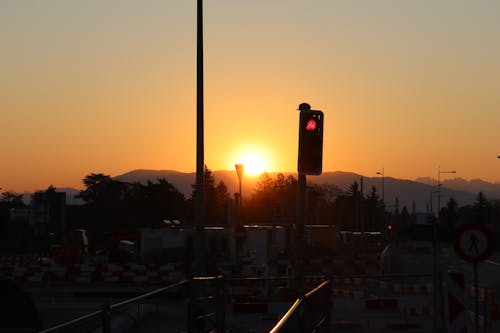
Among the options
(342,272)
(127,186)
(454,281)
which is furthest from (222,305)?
(127,186)

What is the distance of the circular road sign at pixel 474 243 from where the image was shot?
15805 mm

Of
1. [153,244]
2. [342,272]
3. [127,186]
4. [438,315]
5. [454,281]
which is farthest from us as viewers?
[127,186]

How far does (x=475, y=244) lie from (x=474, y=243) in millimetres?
25

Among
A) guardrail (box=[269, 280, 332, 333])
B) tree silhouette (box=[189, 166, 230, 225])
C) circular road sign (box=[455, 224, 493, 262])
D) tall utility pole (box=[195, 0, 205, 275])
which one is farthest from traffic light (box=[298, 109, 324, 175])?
tree silhouette (box=[189, 166, 230, 225])

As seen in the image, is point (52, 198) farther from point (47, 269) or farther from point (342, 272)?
point (342, 272)

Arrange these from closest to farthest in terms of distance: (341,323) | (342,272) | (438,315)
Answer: (438,315), (341,323), (342,272)

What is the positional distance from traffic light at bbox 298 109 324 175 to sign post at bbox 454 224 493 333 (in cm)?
264

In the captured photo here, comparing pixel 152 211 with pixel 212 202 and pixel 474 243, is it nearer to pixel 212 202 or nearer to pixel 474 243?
pixel 212 202

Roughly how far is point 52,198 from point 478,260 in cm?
4173

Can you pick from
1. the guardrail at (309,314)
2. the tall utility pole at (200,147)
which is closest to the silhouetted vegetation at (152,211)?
the tall utility pole at (200,147)

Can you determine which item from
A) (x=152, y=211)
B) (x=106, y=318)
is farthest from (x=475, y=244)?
(x=152, y=211)

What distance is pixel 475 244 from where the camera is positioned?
16.0m

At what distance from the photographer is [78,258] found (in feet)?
178

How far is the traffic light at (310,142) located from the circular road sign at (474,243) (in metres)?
2.63
